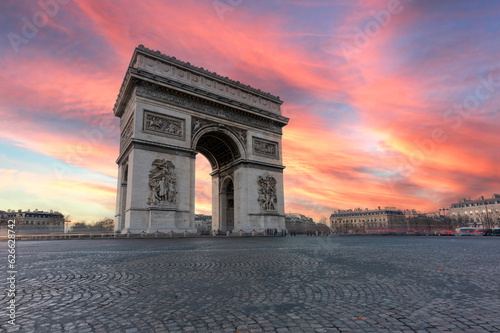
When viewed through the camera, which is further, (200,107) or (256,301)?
(200,107)

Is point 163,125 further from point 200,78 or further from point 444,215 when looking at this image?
point 444,215

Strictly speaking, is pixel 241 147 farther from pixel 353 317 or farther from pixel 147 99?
pixel 353 317

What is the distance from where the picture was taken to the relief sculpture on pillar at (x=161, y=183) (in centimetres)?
2021

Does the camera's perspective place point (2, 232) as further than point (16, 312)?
Yes

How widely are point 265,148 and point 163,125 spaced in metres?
10.4

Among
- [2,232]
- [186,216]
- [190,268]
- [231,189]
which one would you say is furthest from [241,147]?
[190,268]

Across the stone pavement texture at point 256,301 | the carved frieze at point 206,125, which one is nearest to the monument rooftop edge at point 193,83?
the carved frieze at point 206,125

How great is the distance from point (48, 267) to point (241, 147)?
70.9 feet

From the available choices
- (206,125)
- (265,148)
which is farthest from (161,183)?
(265,148)

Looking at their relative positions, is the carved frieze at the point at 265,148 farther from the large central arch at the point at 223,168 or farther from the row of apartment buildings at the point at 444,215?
the row of apartment buildings at the point at 444,215

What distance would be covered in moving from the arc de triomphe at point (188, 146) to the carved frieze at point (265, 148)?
0.02m

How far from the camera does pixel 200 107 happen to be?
2416 centimetres

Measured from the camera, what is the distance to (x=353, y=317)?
7.82 feet

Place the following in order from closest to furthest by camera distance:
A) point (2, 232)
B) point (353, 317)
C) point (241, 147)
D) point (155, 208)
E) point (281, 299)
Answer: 1. point (353, 317)
2. point (281, 299)
3. point (2, 232)
4. point (155, 208)
5. point (241, 147)
